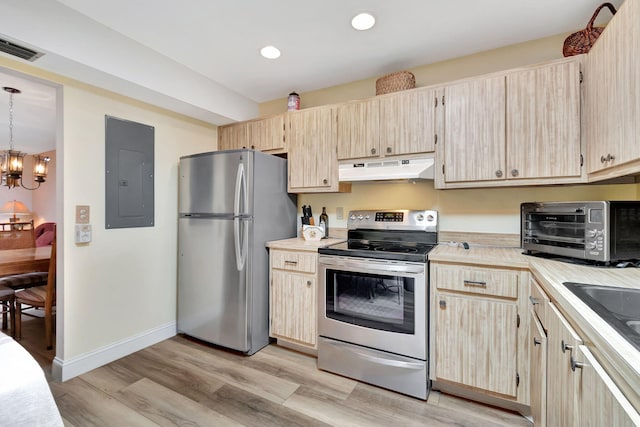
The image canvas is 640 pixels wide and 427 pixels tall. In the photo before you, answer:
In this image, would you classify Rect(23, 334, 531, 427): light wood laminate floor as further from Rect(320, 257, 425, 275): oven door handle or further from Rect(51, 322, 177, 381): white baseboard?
Rect(320, 257, 425, 275): oven door handle

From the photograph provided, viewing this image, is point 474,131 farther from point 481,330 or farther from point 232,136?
point 232,136

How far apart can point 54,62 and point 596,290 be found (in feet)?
10.2

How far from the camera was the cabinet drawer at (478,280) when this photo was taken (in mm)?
1701

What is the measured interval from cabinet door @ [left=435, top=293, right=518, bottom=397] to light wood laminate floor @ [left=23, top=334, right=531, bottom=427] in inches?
7.9

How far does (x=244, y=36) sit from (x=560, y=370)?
2566 millimetres

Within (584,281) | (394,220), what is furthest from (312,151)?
(584,281)

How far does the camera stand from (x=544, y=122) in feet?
6.03

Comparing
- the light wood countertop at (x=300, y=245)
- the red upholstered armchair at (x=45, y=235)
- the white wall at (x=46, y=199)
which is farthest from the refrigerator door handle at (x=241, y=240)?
the white wall at (x=46, y=199)

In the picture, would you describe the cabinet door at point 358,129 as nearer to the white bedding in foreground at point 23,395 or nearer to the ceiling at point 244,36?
the ceiling at point 244,36

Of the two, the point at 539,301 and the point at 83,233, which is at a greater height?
the point at 83,233

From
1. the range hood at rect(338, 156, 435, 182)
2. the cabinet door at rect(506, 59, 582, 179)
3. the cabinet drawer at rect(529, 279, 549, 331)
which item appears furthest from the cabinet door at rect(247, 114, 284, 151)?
the cabinet drawer at rect(529, 279, 549, 331)

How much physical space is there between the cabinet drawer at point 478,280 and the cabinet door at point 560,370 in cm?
43

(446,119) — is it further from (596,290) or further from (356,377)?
(356,377)

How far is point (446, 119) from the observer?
211cm
